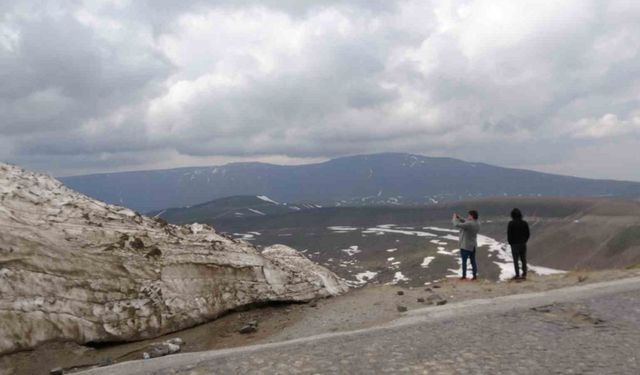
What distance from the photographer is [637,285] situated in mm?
16797

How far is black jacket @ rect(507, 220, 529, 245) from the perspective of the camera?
22.8m

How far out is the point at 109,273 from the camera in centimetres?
1811

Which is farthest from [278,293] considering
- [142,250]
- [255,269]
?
[142,250]

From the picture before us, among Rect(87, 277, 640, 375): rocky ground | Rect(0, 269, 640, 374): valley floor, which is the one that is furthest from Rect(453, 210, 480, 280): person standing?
Rect(87, 277, 640, 375): rocky ground

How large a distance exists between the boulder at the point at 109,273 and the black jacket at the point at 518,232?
8389mm

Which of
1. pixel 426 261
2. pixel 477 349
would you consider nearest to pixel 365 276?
pixel 426 261

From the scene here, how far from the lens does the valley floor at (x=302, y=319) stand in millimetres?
15496

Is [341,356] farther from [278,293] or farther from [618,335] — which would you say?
[278,293]

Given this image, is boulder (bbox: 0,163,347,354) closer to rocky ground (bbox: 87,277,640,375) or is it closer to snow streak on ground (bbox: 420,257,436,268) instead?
rocky ground (bbox: 87,277,640,375)

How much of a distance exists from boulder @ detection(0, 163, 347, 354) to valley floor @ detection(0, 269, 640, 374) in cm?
45

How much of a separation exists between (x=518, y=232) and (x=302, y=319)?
35.2 ft

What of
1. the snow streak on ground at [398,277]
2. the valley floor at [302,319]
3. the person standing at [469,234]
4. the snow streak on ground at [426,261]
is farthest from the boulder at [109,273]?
the snow streak on ground at [426,261]

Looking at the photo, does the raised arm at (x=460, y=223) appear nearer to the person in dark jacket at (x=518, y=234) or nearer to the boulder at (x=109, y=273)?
the person in dark jacket at (x=518, y=234)

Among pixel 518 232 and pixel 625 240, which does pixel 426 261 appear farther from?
pixel 518 232
